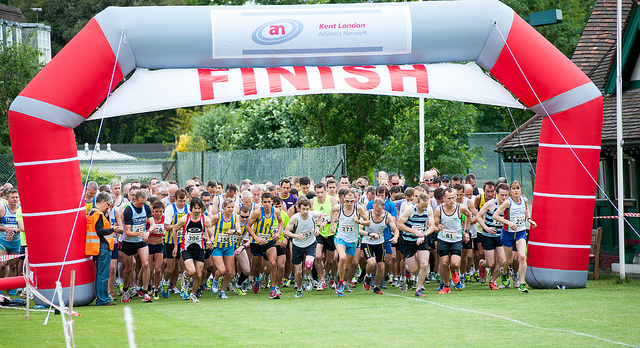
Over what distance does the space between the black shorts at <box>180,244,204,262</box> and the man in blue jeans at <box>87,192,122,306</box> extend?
1.15m

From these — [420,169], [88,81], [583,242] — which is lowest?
[583,242]

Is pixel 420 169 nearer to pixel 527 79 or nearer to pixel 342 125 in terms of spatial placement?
pixel 342 125

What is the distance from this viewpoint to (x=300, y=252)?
12219 millimetres

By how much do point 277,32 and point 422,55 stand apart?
2.48 metres

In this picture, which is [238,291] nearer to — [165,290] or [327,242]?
[165,290]

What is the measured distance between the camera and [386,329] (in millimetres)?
8734

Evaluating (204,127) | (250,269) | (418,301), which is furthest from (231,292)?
(204,127)

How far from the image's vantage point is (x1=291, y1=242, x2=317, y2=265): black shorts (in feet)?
39.9

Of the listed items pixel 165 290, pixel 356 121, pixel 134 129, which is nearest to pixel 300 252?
pixel 165 290

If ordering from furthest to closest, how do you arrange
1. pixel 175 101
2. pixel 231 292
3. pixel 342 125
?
pixel 342 125 → pixel 231 292 → pixel 175 101

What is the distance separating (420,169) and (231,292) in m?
7.93

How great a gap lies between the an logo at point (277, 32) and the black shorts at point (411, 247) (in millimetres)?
3917

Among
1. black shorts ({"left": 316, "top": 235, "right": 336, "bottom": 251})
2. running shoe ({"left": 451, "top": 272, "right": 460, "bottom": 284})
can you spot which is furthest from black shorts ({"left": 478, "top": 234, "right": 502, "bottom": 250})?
black shorts ({"left": 316, "top": 235, "right": 336, "bottom": 251})

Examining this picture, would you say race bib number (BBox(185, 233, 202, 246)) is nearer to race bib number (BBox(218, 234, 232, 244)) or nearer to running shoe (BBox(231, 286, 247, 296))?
race bib number (BBox(218, 234, 232, 244))
